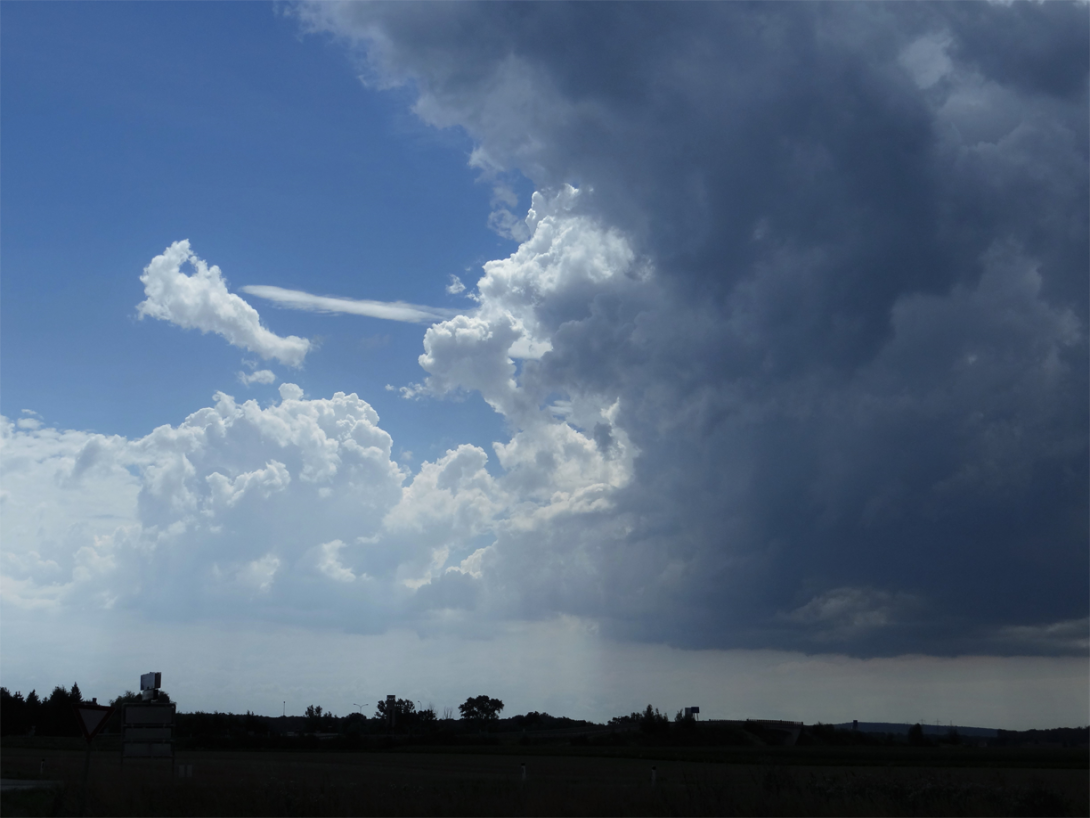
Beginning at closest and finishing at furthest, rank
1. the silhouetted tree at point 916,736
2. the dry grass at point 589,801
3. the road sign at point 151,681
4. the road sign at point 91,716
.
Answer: the dry grass at point 589,801, the road sign at point 91,716, the road sign at point 151,681, the silhouetted tree at point 916,736

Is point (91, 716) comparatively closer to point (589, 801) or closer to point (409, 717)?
point (589, 801)

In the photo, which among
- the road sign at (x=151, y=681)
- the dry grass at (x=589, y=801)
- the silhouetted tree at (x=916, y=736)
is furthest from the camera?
the silhouetted tree at (x=916, y=736)

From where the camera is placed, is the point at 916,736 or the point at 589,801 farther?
the point at 916,736

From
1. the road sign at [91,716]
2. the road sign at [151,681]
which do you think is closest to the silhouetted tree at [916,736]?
the road sign at [151,681]

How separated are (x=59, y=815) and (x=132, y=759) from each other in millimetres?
17666

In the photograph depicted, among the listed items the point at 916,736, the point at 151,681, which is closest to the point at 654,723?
the point at 916,736

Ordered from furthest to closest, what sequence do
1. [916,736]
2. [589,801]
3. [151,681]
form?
[916,736]
[151,681]
[589,801]

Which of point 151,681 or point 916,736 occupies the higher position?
point 151,681

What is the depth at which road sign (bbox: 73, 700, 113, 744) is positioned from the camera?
23.0 m

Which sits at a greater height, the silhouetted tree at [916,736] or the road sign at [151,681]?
the road sign at [151,681]

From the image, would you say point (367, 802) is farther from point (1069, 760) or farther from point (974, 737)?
point (974, 737)

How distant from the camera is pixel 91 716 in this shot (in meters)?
23.2

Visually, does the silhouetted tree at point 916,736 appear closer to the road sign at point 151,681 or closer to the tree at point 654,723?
the tree at point 654,723

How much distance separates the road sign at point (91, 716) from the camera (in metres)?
23.0
